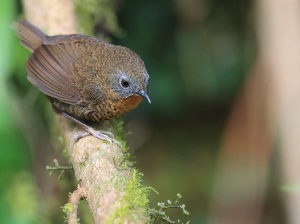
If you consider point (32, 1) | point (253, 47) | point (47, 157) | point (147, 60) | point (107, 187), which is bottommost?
point (107, 187)

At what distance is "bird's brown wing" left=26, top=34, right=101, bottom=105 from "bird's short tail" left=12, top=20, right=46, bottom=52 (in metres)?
0.10

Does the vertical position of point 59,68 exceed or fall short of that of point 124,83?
it exceeds it

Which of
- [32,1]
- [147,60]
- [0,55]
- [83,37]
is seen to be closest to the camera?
[0,55]

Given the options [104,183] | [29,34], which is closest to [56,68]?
[29,34]

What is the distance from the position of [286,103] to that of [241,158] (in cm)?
135

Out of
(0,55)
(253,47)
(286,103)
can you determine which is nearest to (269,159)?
(286,103)

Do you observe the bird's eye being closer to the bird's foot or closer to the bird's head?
the bird's head

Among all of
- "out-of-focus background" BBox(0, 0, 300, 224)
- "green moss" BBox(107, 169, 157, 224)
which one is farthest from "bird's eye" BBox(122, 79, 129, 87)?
"out-of-focus background" BBox(0, 0, 300, 224)

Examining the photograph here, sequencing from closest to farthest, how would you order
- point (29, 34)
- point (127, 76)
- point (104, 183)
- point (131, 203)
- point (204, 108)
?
point (131, 203), point (104, 183), point (127, 76), point (29, 34), point (204, 108)

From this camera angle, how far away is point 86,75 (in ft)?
9.34

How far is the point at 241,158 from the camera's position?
14.9ft

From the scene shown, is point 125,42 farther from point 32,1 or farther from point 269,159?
point 269,159

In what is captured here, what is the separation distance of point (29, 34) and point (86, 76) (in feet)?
2.81

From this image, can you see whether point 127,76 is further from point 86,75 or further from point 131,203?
point 131,203
